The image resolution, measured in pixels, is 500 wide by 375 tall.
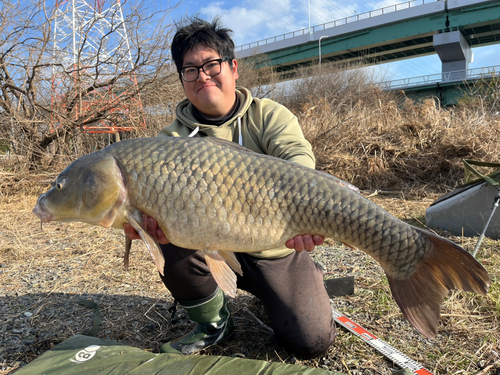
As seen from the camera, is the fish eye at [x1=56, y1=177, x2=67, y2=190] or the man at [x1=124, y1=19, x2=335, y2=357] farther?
the man at [x1=124, y1=19, x2=335, y2=357]

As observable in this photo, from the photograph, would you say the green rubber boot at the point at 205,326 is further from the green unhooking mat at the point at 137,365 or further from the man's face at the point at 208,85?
the man's face at the point at 208,85

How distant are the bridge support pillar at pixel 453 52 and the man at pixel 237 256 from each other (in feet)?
73.7

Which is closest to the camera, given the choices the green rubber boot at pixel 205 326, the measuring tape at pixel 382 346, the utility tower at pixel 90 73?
the measuring tape at pixel 382 346

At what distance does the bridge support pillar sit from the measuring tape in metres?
22.6

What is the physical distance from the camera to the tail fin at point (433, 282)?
1.19m

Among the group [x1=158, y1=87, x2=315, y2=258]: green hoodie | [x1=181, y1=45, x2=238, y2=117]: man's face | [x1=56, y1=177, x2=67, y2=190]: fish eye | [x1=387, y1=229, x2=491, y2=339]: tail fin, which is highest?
[x1=181, y1=45, x2=238, y2=117]: man's face

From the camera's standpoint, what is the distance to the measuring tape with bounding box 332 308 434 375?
58.1 inches

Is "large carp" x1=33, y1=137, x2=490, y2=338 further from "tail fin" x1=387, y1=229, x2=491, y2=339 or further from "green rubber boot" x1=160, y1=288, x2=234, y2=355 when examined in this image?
"green rubber boot" x1=160, y1=288, x2=234, y2=355

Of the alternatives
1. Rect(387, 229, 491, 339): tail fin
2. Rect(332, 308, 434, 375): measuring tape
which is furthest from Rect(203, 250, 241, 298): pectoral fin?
Rect(332, 308, 434, 375): measuring tape

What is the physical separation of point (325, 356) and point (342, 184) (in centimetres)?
83

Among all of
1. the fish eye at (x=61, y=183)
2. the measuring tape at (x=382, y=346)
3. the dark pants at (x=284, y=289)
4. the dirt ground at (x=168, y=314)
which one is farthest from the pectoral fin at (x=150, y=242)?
the measuring tape at (x=382, y=346)

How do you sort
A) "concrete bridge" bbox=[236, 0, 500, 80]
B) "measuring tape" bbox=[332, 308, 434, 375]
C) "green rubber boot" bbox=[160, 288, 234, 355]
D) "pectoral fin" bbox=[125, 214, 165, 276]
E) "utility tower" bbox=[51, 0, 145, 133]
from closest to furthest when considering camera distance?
"pectoral fin" bbox=[125, 214, 165, 276] < "measuring tape" bbox=[332, 308, 434, 375] < "green rubber boot" bbox=[160, 288, 234, 355] < "utility tower" bbox=[51, 0, 145, 133] < "concrete bridge" bbox=[236, 0, 500, 80]

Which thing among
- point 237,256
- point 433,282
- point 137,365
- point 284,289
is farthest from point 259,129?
point 137,365

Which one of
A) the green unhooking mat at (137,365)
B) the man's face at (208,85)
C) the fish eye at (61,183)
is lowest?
the green unhooking mat at (137,365)
